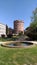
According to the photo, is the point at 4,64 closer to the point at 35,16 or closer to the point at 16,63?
the point at 16,63

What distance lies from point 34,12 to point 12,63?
18292mm

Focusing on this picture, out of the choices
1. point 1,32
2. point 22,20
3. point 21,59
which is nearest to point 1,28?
point 1,32

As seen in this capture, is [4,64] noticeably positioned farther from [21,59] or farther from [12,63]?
[21,59]

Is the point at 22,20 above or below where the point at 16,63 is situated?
above

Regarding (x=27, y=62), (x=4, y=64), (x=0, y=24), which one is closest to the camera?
(x=4, y=64)

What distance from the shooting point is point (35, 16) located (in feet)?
75.5

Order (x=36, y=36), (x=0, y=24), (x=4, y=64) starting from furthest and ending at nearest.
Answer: (x=0, y=24) → (x=36, y=36) → (x=4, y=64)

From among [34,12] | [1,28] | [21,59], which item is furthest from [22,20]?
[21,59]

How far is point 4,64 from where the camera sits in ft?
21.2

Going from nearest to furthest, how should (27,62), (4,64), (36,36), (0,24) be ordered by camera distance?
(4,64) → (27,62) → (36,36) → (0,24)

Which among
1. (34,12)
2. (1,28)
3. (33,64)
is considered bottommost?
(33,64)

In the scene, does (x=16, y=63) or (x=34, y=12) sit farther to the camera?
(x=34, y=12)

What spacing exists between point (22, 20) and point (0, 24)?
15.0 m

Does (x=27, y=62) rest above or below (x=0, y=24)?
below
